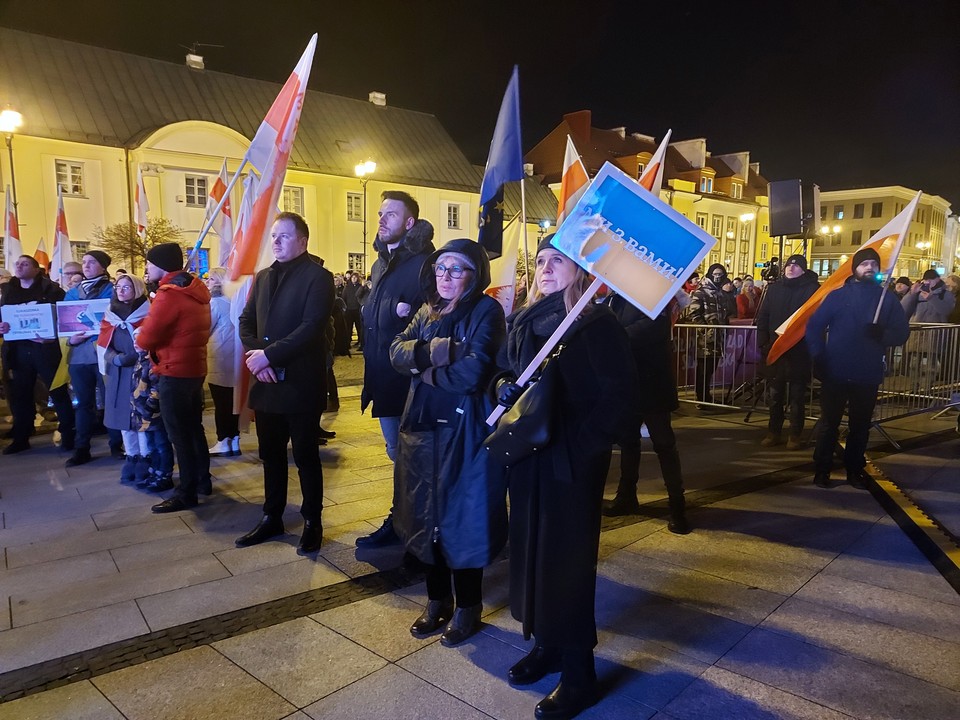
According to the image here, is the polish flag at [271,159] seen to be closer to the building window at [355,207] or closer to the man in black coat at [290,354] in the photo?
the man in black coat at [290,354]

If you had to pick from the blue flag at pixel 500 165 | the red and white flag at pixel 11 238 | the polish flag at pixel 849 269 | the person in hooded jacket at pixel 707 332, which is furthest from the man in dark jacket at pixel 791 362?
the red and white flag at pixel 11 238

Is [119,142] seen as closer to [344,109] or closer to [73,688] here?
[344,109]

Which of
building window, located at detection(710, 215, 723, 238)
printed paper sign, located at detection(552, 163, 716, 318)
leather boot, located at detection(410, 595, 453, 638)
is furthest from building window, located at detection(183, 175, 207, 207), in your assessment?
building window, located at detection(710, 215, 723, 238)

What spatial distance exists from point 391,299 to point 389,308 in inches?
2.4

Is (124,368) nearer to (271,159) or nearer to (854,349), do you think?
(271,159)

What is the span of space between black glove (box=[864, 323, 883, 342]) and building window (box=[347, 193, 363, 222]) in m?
32.9

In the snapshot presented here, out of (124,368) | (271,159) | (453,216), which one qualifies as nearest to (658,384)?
(271,159)

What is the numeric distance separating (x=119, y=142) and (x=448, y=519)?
3154 centimetres

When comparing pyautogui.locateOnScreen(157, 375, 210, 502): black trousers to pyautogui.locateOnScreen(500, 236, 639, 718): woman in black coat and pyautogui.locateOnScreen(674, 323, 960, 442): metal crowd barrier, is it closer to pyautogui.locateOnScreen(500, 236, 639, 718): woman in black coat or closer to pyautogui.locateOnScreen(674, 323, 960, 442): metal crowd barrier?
pyautogui.locateOnScreen(500, 236, 639, 718): woman in black coat

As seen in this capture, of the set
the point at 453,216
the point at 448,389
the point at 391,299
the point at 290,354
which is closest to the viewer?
the point at 448,389

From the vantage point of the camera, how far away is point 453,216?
39.7 metres

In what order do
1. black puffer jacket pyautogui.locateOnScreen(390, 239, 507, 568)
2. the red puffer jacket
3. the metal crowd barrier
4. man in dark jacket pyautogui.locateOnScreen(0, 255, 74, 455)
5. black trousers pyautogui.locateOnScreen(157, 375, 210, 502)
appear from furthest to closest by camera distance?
the metal crowd barrier
man in dark jacket pyautogui.locateOnScreen(0, 255, 74, 455)
black trousers pyautogui.locateOnScreen(157, 375, 210, 502)
the red puffer jacket
black puffer jacket pyautogui.locateOnScreen(390, 239, 507, 568)

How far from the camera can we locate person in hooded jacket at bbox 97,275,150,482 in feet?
19.9

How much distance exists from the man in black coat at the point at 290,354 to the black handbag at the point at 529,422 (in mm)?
2059
